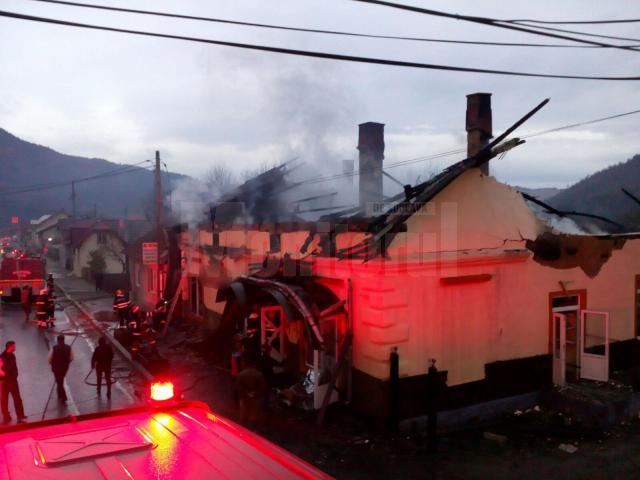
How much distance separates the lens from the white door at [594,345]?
39.8 feet

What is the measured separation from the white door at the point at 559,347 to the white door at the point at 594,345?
607 millimetres

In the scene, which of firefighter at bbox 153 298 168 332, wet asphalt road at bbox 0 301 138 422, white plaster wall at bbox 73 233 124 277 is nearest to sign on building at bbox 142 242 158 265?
firefighter at bbox 153 298 168 332

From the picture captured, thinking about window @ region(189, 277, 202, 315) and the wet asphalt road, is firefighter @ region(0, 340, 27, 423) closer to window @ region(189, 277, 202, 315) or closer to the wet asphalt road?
the wet asphalt road

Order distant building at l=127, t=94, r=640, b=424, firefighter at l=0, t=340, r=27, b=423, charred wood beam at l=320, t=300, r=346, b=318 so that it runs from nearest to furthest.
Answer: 1. distant building at l=127, t=94, r=640, b=424
2. firefighter at l=0, t=340, r=27, b=423
3. charred wood beam at l=320, t=300, r=346, b=318

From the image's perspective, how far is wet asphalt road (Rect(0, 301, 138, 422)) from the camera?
11.3 m

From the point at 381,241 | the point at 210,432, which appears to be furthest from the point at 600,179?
the point at 210,432

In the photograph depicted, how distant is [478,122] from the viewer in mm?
12883

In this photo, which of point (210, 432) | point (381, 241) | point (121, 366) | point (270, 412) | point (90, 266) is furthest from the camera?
point (90, 266)

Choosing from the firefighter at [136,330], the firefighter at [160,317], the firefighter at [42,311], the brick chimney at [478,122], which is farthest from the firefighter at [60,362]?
the firefighter at [42,311]

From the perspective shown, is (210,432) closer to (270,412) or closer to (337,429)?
(337,429)

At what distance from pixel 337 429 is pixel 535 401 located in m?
4.90

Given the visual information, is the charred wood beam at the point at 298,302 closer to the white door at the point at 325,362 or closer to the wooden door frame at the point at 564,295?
the white door at the point at 325,362

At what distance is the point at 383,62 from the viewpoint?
6.79m

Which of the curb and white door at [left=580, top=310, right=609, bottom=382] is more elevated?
white door at [left=580, top=310, right=609, bottom=382]
